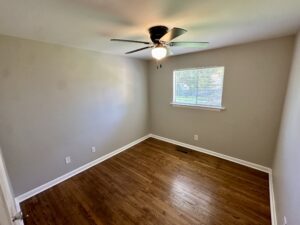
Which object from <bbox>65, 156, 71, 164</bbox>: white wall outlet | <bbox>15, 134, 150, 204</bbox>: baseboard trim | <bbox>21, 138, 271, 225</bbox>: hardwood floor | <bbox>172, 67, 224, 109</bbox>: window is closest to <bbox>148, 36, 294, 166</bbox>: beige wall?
<bbox>172, 67, 224, 109</bbox>: window

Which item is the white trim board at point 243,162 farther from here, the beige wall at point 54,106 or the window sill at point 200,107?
the beige wall at point 54,106

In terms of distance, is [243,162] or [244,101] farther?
[243,162]

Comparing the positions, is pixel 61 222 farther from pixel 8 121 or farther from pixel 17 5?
pixel 17 5

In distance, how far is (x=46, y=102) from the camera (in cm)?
217

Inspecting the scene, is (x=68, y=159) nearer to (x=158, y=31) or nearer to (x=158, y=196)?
(x=158, y=196)

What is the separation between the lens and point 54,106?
7.39 ft

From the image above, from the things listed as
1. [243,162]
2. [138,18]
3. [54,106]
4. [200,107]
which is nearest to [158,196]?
[243,162]

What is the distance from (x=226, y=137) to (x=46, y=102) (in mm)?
3259

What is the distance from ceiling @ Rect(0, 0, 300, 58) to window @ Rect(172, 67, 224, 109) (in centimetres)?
102

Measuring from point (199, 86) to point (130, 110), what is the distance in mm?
1712

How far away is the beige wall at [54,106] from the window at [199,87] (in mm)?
1245

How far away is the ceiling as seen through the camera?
1.14 meters

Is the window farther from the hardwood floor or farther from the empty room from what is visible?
the hardwood floor

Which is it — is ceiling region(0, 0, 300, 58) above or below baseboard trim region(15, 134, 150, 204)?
above
